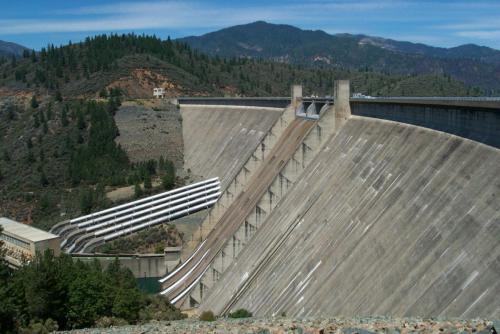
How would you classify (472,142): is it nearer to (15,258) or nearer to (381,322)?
(381,322)

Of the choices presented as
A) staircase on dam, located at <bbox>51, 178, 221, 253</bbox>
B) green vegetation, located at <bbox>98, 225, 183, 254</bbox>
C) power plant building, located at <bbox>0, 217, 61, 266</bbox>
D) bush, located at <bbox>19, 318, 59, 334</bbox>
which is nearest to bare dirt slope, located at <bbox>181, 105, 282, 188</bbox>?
staircase on dam, located at <bbox>51, 178, 221, 253</bbox>

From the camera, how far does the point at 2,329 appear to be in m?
20.6

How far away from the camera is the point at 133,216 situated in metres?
52.8

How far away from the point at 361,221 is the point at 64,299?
13005mm

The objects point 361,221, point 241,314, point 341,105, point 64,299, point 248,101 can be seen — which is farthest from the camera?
point 248,101

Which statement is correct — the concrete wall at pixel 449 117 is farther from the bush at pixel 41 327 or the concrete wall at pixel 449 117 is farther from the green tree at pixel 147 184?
the green tree at pixel 147 184

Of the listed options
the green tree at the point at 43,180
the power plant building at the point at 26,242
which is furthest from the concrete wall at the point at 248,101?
the power plant building at the point at 26,242

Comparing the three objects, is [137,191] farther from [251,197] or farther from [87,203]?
[251,197]

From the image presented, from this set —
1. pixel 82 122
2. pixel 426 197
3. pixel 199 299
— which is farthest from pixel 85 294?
pixel 82 122

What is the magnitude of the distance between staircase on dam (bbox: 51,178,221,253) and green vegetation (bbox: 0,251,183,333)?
2252cm

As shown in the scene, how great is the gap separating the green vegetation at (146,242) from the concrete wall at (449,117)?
77.6 feet

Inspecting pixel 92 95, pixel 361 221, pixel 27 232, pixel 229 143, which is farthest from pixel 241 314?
pixel 92 95

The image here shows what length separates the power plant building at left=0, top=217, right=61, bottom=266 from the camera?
44.4 meters

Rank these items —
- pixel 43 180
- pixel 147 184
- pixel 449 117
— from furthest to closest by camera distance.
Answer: pixel 43 180 → pixel 147 184 → pixel 449 117
